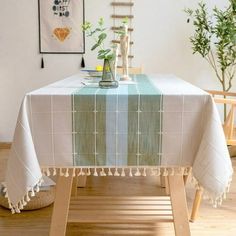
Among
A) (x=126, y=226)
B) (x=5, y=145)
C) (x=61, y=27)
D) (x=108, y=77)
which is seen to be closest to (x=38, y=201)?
(x=126, y=226)

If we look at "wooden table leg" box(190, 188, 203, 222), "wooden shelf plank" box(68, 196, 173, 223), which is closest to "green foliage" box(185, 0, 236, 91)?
"wooden table leg" box(190, 188, 203, 222)

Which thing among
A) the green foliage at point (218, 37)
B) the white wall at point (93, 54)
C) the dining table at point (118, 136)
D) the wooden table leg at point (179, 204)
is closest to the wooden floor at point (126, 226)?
the wooden table leg at point (179, 204)

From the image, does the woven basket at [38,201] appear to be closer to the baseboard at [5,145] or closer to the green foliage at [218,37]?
the baseboard at [5,145]

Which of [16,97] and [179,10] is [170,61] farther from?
[16,97]

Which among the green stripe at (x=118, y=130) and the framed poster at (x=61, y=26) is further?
the framed poster at (x=61, y=26)

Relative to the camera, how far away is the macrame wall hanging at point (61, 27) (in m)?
3.49

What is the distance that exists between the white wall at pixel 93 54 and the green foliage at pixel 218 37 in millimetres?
92

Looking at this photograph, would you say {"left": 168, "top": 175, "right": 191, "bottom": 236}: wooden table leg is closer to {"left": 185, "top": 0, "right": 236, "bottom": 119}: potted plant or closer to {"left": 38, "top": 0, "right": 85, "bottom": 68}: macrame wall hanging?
{"left": 185, "top": 0, "right": 236, "bottom": 119}: potted plant

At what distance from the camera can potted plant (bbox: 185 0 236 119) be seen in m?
3.09

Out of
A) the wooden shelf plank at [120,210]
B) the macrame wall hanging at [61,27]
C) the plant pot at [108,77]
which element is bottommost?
the wooden shelf plank at [120,210]

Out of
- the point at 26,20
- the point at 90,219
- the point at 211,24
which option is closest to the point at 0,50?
the point at 26,20

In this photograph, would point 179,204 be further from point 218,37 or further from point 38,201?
point 218,37

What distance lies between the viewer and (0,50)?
357 centimetres

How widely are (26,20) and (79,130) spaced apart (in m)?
2.49
